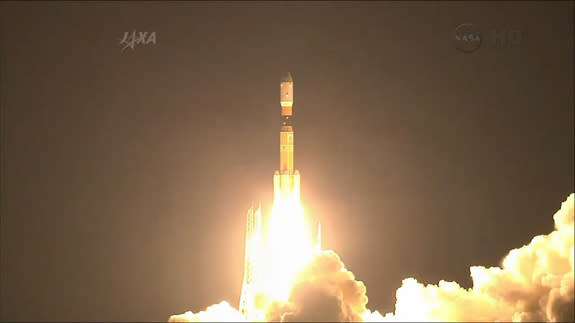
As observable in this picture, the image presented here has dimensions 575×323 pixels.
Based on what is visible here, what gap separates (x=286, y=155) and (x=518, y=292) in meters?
5.36

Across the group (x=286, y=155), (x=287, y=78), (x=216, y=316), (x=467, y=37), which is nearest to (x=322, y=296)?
(x=216, y=316)

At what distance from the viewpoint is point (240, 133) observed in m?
32.6

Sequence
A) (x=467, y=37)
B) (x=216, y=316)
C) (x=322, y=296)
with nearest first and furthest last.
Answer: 1. (x=322, y=296)
2. (x=216, y=316)
3. (x=467, y=37)

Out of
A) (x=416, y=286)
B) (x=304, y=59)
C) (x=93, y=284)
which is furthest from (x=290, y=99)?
(x=93, y=284)

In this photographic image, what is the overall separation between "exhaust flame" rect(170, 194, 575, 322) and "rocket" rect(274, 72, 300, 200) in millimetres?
1367

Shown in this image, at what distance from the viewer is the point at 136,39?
32.3 meters

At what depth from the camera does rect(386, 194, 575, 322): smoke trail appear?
27.2 m

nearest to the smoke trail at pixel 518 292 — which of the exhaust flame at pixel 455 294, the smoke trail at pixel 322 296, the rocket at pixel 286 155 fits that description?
the exhaust flame at pixel 455 294

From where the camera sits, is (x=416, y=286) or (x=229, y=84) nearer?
(x=416, y=286)

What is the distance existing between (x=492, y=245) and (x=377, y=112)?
3.97 meters

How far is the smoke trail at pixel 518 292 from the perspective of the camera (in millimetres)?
27234

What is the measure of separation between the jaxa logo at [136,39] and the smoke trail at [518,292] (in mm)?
7934

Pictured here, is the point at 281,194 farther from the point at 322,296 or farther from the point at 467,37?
the point at 467,37

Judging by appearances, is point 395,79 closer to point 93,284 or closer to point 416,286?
point 416,286
